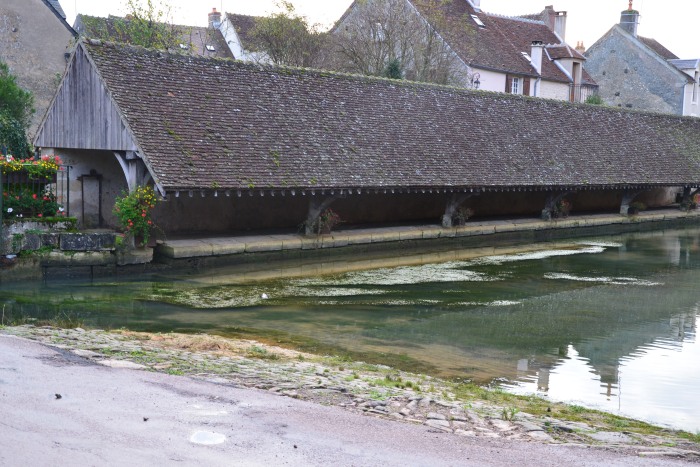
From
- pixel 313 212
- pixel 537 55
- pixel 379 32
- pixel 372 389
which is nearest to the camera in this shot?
pixel 372 389

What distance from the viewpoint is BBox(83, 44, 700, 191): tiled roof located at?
1462cm

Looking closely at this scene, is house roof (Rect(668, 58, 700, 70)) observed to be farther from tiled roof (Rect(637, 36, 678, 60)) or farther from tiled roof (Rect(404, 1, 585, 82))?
tiled roof (Rect(404, 1, 585, 82))

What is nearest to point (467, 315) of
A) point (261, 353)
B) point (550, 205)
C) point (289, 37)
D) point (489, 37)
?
point (261, 353)

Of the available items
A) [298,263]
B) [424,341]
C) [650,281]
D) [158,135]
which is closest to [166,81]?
[158,135]

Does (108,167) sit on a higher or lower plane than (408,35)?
lower

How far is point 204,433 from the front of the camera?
4914 mm

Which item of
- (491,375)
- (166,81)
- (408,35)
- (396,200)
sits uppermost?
(408,35)

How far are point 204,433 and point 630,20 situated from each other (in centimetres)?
3973

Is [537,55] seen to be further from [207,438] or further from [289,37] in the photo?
[207,438]

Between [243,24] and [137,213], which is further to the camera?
[243,24]

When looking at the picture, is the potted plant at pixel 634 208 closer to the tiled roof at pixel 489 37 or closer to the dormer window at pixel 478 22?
the tiled roof at pixel 489 37

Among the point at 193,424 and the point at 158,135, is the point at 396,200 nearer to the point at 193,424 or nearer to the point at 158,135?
the point at 158,135

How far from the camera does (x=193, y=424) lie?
5.07 metres

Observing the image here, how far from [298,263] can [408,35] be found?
57.4ft
